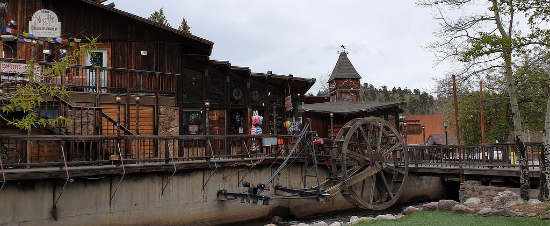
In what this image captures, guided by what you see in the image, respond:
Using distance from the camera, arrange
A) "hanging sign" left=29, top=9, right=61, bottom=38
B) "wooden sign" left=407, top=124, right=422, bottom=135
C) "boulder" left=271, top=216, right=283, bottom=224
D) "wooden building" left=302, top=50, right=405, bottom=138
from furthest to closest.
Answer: "wooden sign" left=407, top=124, right=422, bottom=135, "wooden building" left=302, top=50, right=405, bottom=138, "boulder" left=271, top=216, right=283, bottom=224, "hanging sign" left=29, top=9, right=61, bottom=38

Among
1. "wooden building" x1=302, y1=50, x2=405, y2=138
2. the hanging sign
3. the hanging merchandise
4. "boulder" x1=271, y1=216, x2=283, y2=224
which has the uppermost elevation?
the hanging sign

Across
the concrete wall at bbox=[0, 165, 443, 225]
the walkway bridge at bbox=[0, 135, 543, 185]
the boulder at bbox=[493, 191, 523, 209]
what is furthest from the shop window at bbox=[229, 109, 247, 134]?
the boulder at bbox=[493, 191, 523, 209]

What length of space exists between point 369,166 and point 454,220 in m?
6.54

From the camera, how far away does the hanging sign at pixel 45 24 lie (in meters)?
15.3

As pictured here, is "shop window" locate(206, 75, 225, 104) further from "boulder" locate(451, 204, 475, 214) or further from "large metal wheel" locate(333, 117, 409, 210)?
"boulder" locate(451, 204, 475, 214)

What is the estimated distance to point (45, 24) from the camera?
15.5 m

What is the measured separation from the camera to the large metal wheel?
15.7m

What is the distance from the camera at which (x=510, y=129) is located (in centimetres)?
→ 2352

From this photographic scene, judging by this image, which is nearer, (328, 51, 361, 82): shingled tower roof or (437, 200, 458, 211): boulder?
(437, 200, 458, 211): boulder

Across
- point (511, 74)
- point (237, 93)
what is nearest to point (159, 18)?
point (237, 93)

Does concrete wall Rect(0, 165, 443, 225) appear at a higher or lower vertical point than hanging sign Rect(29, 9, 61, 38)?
lower

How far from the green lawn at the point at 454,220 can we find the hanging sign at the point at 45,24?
525 inches

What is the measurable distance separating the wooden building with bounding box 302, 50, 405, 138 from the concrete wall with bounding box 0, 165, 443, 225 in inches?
314

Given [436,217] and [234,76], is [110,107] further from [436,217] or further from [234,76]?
[436,217]
